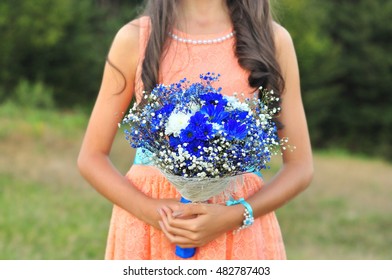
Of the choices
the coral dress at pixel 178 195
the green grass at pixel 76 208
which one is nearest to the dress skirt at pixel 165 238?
the coral dress at pixel 178 195

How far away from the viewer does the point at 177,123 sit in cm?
236

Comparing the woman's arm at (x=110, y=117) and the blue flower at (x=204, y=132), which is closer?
the blue flower at (x=204, y=132)

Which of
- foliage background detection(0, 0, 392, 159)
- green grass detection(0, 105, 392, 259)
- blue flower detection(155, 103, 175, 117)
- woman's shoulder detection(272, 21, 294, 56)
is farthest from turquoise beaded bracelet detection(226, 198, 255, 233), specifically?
foliage background detection(0, 0, 392, 159)

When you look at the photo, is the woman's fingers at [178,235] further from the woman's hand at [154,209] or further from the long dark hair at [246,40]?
the long dark hair at [246,40]

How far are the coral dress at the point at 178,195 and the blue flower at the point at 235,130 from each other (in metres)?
0.50

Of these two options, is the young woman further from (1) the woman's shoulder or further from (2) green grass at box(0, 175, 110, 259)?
(2) green grass at box(0, 175, 110, 259)

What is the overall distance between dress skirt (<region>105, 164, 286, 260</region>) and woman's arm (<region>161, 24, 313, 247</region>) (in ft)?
0.32

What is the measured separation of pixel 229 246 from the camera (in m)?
2.80

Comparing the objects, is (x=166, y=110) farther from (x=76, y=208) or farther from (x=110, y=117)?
(x=76, y=208)

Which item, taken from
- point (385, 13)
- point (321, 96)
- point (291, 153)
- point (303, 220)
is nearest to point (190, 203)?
point (291, 153)

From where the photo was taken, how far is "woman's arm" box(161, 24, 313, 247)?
258 centimetres

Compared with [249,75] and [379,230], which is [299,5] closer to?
[379,230]

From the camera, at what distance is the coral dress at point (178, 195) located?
2.79 metres
